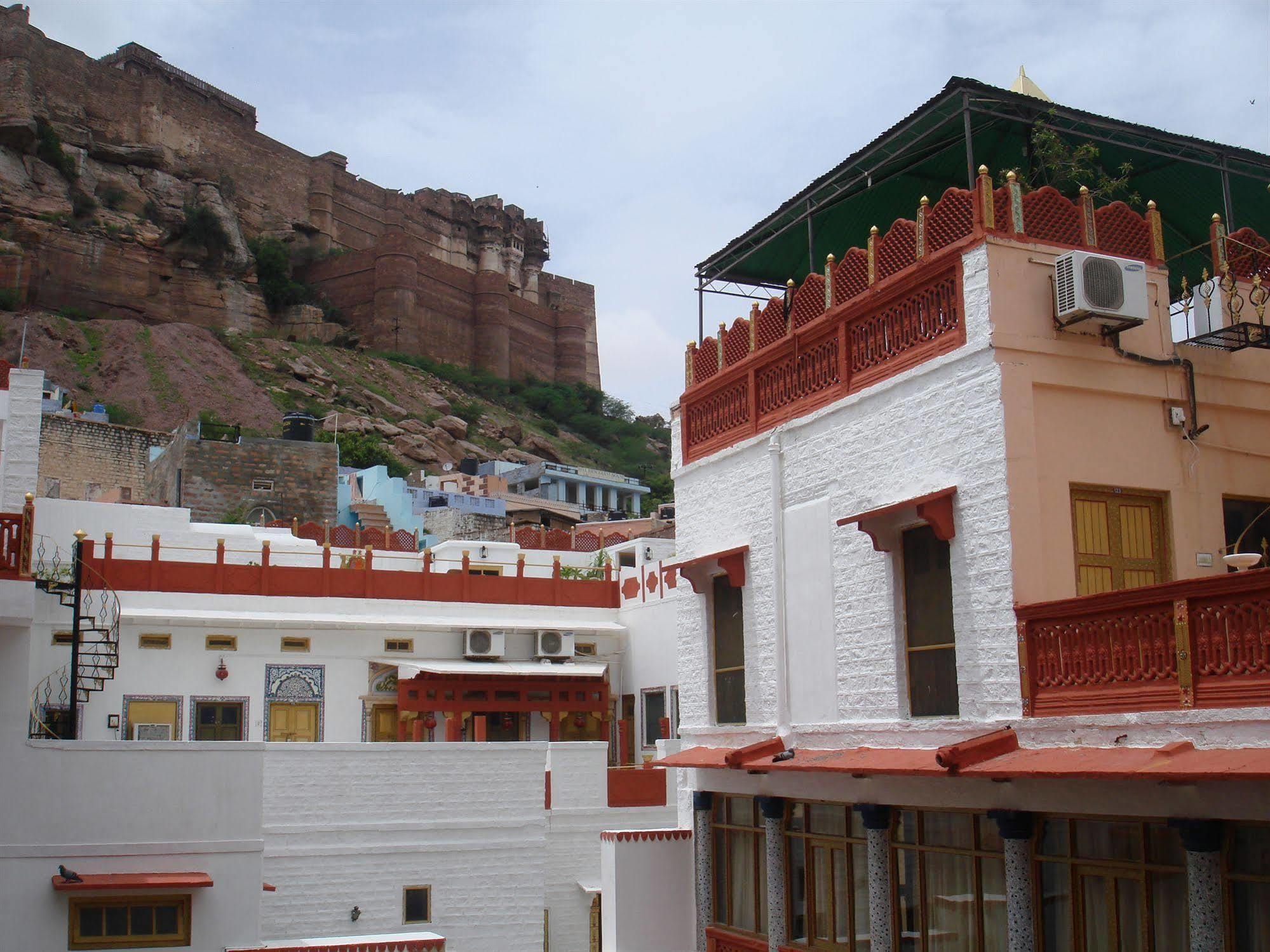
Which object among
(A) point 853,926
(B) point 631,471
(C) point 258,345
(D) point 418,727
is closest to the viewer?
(A) point 853,926

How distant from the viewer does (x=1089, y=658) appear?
332 inches

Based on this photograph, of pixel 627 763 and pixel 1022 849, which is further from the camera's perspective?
pixel 627 763

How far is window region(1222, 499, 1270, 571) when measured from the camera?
10352mm

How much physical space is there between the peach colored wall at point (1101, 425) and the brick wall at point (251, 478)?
2640cm

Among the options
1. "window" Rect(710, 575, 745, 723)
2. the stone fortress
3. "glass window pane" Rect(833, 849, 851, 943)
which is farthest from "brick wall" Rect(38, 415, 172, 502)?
"glass window pane" Rect(833, 849, 851, 943)

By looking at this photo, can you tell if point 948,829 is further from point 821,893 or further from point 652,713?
point 652,713

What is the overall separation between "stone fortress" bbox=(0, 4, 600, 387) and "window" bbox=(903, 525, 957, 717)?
55802mm

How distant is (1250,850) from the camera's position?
24.5ft

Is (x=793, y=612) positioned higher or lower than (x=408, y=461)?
lower

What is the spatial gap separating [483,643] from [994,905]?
39.0 ft

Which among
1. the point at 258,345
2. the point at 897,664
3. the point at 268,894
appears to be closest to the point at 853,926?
the point at 897,664

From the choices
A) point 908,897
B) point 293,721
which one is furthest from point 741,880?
point 293,721

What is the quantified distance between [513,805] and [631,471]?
5795cm

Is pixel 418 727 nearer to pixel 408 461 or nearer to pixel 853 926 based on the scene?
pixel 853 926
